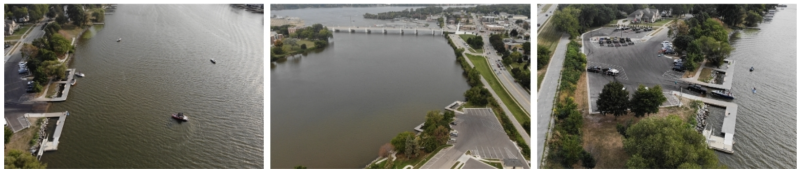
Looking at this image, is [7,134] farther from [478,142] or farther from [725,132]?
[725,132]

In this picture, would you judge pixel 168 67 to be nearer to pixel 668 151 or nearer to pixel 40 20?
pixel 40 20

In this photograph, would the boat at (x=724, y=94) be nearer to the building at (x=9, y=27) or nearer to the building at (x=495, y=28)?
the building at (x=495, y=28)

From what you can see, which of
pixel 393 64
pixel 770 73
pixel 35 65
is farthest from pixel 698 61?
pixel 35 65

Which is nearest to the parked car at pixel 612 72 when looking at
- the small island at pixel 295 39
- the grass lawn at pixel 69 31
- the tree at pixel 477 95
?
the tree at pixel 477 95

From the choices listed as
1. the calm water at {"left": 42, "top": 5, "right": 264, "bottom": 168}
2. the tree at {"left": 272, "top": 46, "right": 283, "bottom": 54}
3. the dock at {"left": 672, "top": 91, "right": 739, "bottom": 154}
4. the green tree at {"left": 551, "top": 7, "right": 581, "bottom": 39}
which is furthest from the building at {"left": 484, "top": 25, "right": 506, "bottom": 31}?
the calm water at {"left": 42, "top": 5, "right": 264, "bottom": 168}

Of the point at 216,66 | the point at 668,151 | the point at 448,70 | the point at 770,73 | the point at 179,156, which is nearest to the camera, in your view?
the point at 668,151

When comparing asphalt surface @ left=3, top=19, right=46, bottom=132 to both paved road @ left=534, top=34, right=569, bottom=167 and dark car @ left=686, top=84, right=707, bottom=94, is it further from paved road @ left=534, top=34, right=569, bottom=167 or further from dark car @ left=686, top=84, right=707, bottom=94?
dark car @ left=686, top=84, right=707, bottom=94
